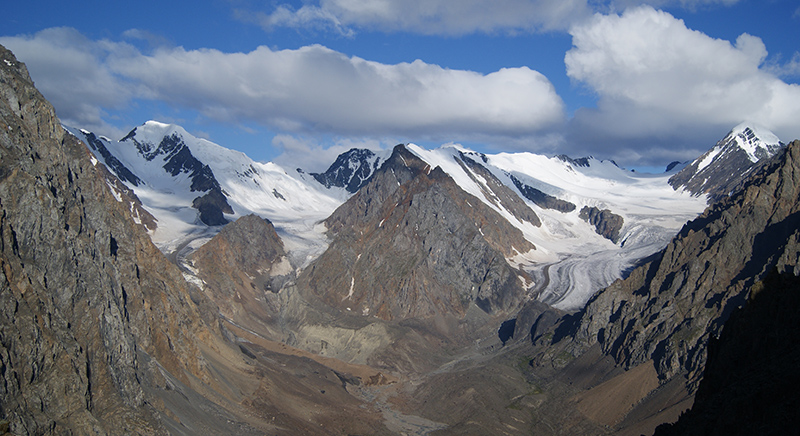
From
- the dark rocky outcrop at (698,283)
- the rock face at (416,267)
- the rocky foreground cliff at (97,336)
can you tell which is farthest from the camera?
the rock face at (416,267)

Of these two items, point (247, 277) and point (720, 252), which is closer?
point (720, 252)

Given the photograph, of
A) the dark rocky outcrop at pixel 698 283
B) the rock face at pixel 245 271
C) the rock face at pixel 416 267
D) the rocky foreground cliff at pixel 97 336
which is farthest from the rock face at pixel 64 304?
the rock face at pixel 416 267

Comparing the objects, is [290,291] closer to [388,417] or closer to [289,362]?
[289,362]

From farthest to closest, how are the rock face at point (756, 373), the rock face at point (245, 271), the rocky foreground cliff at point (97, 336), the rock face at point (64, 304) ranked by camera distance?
the rock face at point (245, 271) < the rocky foreground cliff at point (97, 336) < the rock face at point (64, 304) < the rock face at point (756, 373)

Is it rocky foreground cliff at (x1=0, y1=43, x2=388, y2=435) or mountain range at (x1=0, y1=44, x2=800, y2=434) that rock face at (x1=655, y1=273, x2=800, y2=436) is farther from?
rocky foreground cliff at (x1=0, y1=43, x2=388, y2=435)

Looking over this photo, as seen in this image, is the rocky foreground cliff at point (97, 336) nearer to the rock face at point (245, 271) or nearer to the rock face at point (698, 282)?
the rock face at point (245, 271)

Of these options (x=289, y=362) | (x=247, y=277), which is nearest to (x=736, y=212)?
(x=289, y=362)
